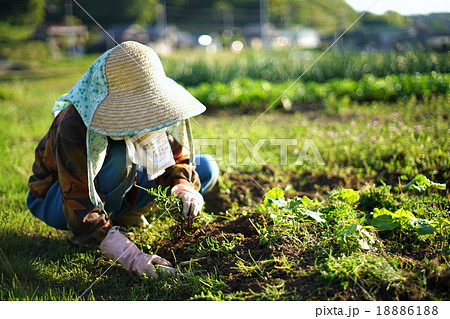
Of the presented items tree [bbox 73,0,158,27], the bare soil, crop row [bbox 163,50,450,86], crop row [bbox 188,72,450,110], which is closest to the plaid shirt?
the bare soil

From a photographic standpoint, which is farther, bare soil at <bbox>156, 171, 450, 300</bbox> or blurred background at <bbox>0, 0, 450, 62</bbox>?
blurred background at <bbox>0, 0, 450, 62</bbox>

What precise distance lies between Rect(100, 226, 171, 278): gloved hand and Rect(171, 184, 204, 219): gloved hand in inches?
10.7

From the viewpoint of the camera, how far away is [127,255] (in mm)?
2002

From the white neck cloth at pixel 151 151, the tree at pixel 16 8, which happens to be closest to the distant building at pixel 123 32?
the tree at pixel 16 8

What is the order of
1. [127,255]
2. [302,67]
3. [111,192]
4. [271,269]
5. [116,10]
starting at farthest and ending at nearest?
[116,10]
[302,67]
[111,192]
[127,255]
[271,269]

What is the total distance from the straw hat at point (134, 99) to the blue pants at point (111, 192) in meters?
0.38

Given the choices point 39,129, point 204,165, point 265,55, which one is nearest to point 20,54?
point 265,55

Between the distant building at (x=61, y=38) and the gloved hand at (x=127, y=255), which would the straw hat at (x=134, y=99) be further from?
the distant building at (x=61, y=38)

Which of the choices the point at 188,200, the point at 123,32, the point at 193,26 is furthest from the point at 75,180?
the point at 193,26

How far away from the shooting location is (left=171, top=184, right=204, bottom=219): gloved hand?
7.07 feet

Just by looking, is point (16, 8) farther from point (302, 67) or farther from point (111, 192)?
point (302, 67)

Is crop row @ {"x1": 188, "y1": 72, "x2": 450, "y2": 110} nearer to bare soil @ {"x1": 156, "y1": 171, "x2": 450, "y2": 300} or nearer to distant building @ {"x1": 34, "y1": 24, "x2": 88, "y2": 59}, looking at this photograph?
bare soil @ {"x1": 156, "y1": 171, "x2": 450, "y2": 300}

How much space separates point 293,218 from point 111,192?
95 cm

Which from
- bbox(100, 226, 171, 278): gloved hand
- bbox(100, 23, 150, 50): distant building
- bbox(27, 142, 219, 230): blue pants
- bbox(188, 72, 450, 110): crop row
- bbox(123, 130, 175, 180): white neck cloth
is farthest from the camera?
bbox(100, 23, 150, 50): distant building
